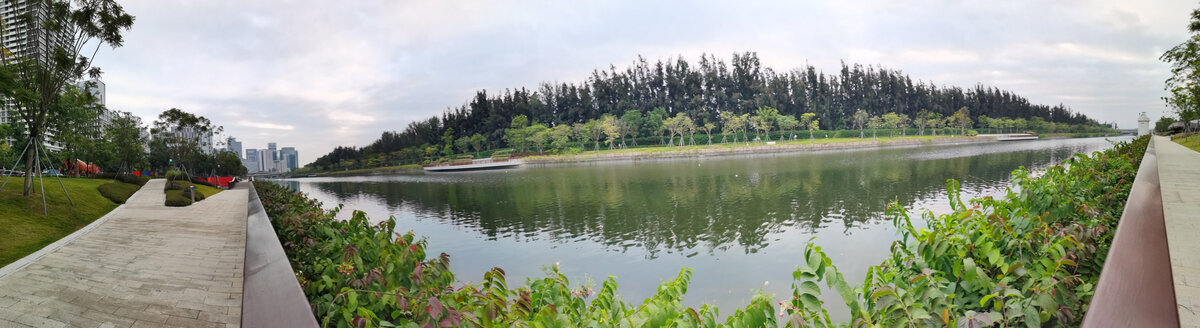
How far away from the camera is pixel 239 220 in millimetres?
9250

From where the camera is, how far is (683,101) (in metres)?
70.1

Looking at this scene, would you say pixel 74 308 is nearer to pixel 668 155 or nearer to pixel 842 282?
pixel 842 282

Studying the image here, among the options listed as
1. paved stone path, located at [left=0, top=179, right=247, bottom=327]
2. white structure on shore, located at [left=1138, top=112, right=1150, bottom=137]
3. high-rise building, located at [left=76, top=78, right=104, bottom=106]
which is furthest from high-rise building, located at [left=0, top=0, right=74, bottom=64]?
white structure on shore, located at [left=1138, top=112, right=1150, bottom=137]

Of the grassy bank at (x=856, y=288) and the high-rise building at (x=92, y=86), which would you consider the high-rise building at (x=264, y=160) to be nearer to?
the high-rise building at (x=92, y=86)

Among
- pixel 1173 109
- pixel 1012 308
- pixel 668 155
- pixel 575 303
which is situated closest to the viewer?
pixel 1012 308

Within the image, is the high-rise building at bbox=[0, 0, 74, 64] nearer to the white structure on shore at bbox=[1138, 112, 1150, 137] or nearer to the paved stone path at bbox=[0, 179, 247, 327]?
the paved stone path at bbox=[0, 179, 247, 327]

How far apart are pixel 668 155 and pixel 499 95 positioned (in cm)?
3549

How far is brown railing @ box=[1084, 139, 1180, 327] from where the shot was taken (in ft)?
4.25

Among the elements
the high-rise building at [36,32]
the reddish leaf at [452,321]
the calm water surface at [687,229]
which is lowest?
the calm water surface at [687,229]

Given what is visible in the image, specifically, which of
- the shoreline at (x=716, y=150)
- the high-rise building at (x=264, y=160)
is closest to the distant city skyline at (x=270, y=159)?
the high-rise building at (x=264, y=160)

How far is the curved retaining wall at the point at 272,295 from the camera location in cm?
155

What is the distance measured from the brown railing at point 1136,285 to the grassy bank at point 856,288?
0.13 meters

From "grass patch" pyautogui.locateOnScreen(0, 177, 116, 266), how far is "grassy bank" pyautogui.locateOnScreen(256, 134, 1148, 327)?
7.52 metres

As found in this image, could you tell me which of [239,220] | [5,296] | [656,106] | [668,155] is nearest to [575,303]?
[5,296]
